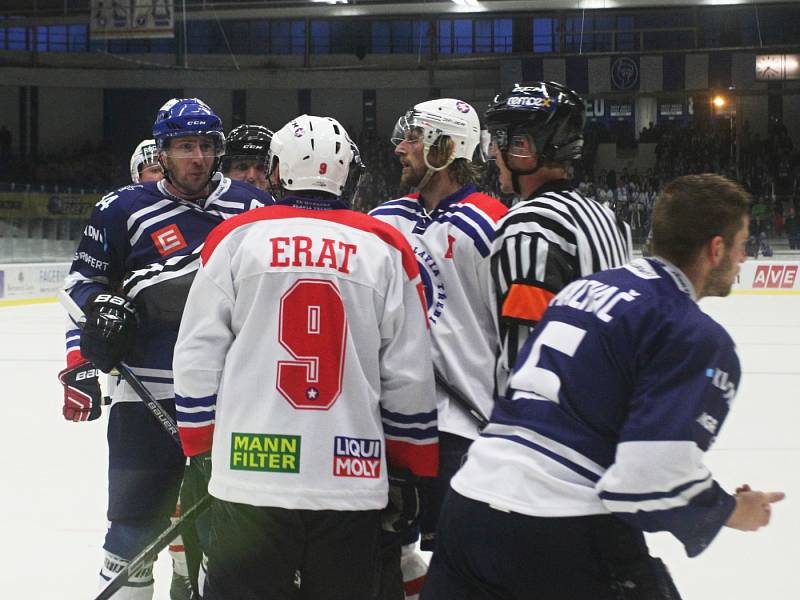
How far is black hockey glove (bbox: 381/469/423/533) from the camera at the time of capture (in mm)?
1889

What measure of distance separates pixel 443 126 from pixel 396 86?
18858 mm

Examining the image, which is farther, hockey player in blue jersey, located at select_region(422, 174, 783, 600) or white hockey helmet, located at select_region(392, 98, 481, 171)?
white hockey helmet, located at select_region(392, 98, 481, 171)

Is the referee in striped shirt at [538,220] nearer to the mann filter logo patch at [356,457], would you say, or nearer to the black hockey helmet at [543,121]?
the black hockey helmet at [543,121]

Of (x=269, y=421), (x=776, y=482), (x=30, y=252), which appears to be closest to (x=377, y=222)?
(x=269, y=421)

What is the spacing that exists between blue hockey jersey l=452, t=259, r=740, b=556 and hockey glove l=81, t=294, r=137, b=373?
3.80ft

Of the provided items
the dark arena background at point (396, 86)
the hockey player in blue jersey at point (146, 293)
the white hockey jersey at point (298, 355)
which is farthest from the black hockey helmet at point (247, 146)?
the dark arena background at point (396, 86)

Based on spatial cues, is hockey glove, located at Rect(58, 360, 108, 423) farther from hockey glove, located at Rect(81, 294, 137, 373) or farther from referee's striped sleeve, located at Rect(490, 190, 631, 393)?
referee's striped sleeve, located at Rect(490, 190, 631, 393)

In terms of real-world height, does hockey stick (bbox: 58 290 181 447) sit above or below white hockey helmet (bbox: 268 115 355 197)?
below

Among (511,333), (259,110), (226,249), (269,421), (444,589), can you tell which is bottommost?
(444,589)

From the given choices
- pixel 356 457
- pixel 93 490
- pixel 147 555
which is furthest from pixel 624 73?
pixel 356 457

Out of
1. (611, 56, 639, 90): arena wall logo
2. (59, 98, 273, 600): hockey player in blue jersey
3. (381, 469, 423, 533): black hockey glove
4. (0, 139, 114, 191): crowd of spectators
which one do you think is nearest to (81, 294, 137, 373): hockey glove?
(59, 98, 273, 600): hockey player in blue jersey

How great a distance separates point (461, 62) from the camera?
1962 centimetres

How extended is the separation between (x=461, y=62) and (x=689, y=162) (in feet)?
15.3

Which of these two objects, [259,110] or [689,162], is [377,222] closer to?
[689,162]
